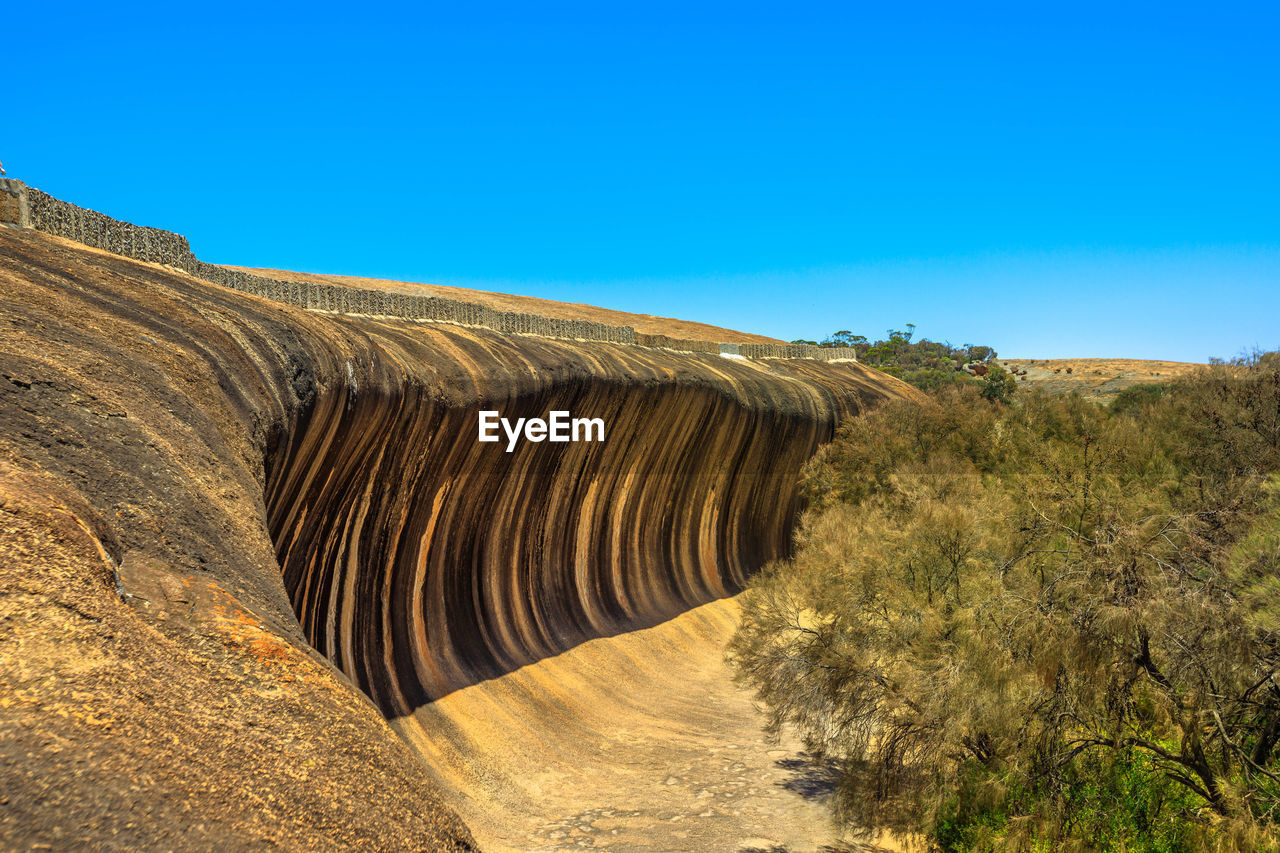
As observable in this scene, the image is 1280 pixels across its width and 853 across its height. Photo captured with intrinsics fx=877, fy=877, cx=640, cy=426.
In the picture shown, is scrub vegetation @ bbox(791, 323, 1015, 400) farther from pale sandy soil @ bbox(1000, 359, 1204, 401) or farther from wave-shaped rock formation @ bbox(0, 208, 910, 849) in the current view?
wave-shaped rock formation @ bbox(0, 208, 910, 849)

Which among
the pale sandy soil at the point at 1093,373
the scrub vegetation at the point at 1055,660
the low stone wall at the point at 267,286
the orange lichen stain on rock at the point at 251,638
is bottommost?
the scrub vegetation at the point at 1055,660

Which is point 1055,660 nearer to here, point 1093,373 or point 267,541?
point 267,541

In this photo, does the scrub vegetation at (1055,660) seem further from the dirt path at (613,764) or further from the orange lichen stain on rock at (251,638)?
the orange lichen stain on rock at (251,638)

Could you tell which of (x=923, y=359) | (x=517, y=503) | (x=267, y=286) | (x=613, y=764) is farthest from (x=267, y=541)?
(x=923, y=359)

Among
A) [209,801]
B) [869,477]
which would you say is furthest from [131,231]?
[869,477]

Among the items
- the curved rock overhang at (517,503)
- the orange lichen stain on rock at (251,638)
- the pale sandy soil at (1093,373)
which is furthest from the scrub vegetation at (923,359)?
the orange lichen stain on rock at (251,638)

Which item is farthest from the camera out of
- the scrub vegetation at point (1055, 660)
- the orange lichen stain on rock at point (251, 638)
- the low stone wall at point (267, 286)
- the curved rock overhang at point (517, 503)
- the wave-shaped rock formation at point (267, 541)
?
the curved rock overhang at point (517, 503)

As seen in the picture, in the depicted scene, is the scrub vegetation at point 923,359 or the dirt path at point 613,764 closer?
the dirt path at point 613,764

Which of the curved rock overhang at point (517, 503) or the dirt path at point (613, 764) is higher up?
the curved rock overhang at point (517, 503)
